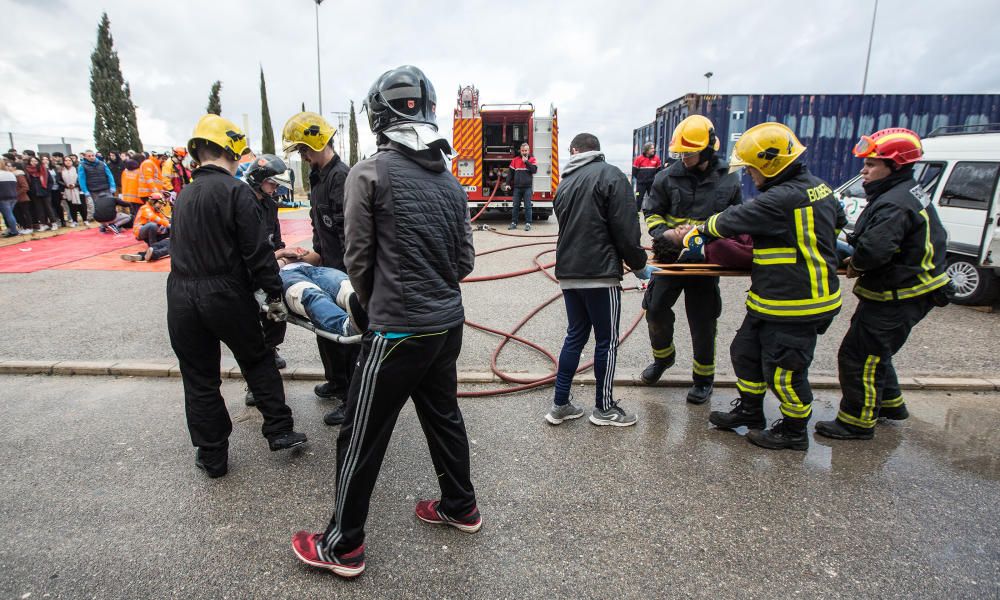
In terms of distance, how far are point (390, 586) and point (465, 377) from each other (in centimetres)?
227

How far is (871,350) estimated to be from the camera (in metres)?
3.42

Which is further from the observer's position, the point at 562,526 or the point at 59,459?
the point at 59,459

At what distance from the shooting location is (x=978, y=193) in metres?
6.50

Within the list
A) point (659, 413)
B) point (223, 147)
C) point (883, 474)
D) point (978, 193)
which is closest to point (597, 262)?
point (659, 413)

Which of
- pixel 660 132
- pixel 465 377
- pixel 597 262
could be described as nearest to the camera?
pixel 597 262

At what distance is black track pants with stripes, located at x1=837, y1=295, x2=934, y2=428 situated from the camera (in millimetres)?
3373

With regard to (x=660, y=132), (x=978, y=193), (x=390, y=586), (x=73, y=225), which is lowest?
(x=390, y=586)

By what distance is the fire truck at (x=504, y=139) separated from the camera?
46.7 ft

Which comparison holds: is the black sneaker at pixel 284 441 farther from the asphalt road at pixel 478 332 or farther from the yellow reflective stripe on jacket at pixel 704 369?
the yellow reflective stripe on jacket at pixel 704 369

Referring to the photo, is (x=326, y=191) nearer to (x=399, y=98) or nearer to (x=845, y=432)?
(x=399, y=98)

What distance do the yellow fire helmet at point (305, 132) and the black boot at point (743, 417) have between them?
325 cm

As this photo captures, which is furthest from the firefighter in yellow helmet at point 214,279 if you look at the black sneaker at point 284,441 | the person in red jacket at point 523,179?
the person in red jacket at point 523,179

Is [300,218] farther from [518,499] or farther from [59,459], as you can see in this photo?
[518,499]

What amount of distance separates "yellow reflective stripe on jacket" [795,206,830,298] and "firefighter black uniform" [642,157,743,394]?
A: 2.63ft
